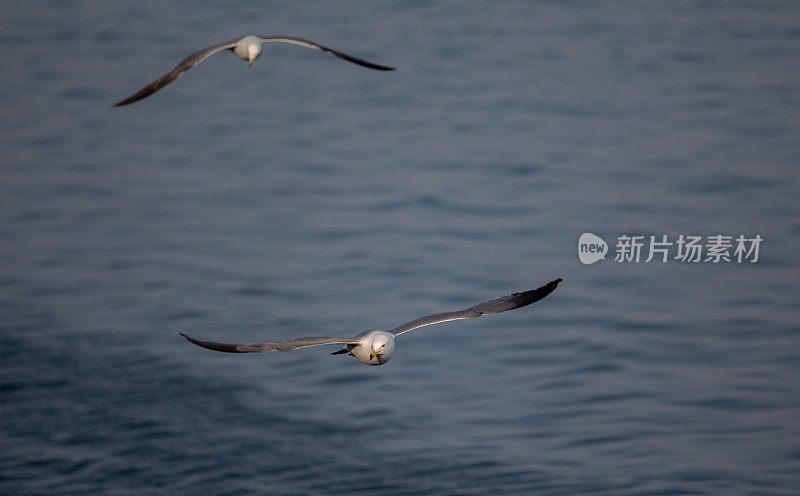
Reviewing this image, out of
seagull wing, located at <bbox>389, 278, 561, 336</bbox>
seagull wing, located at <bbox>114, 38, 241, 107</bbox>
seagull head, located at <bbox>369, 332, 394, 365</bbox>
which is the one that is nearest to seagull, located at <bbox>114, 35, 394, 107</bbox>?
seagull wing, located at <bbox>114, 38, 241, 107</bbox>

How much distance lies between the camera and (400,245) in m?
24.4

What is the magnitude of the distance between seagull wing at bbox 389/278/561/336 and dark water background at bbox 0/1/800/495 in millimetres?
3449

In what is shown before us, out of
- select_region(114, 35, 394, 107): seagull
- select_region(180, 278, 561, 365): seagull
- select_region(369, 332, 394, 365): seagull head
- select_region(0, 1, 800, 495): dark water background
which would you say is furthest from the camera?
select_region(0, 1, 800, 495): dark water background

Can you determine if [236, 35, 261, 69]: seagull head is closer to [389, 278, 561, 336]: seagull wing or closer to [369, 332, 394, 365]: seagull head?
[389, 278, 561, 336]: seagull wing

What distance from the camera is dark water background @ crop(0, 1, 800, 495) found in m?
16.0

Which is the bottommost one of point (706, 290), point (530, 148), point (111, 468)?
point (111, 468)

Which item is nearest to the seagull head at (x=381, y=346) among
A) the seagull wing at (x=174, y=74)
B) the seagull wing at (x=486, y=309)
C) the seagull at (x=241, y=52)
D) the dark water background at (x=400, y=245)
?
the seagull wing at (x=486, y=309)

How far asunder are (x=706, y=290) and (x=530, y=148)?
10532 mm

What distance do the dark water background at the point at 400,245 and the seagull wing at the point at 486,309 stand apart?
3.45m

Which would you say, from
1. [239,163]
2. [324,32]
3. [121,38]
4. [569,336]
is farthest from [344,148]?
Answer: [569,336]

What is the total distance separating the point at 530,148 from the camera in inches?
1225

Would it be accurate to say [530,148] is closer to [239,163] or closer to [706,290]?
[239,163]

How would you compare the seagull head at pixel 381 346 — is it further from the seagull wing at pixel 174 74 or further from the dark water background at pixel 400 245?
the dark water background at pixel 400 245

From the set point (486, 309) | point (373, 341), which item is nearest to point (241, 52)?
point (486, 309)
